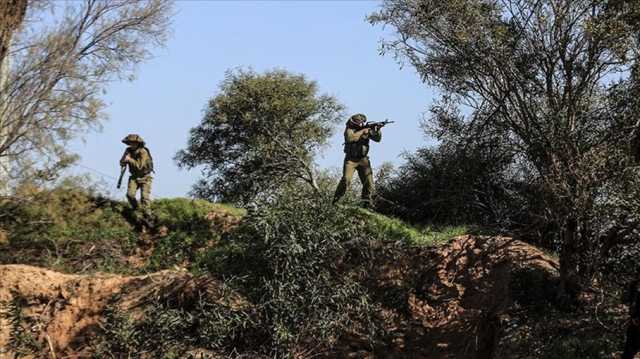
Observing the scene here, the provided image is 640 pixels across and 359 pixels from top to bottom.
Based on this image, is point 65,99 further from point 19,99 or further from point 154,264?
point 154,264

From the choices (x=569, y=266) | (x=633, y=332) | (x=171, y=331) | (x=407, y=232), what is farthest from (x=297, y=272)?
(x=633, y=332)

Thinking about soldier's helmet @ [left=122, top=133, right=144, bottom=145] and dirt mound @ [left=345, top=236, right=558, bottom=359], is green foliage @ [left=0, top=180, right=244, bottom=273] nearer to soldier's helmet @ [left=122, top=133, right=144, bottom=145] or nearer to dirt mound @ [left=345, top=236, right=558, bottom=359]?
soldier's helmet @ [left=122, top=133, right=144, bottom=145]

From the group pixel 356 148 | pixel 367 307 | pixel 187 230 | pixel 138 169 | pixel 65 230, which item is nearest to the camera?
pixel 367 307

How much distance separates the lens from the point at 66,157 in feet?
77.0

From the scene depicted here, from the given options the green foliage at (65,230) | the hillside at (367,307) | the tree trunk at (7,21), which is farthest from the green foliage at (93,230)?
the tree trunk at (7,21)

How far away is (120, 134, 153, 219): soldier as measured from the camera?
74.9 ft

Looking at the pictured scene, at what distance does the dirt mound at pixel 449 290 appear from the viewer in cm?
1684

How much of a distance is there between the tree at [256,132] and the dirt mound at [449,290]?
12808 millimetres

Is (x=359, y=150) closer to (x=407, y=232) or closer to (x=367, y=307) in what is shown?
(x=407, y=232)

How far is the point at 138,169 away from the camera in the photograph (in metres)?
22.9

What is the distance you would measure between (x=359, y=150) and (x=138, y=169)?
578 centimetres

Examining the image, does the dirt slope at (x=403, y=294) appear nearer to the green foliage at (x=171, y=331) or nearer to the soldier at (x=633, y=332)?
the green foliage at (x=171, y=331)

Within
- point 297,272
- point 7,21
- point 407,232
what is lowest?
point 297,272

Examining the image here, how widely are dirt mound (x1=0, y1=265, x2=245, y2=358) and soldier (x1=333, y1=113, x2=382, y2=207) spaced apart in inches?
212
